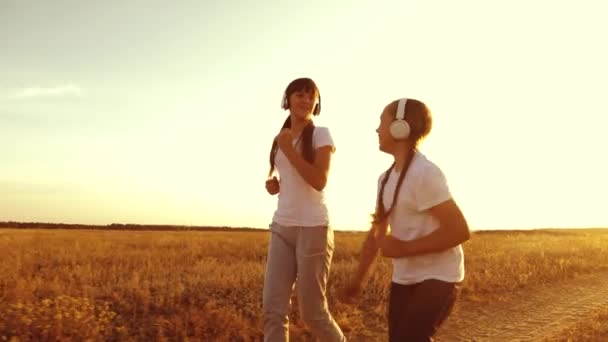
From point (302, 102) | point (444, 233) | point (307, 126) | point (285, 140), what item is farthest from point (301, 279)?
point (444, 233)

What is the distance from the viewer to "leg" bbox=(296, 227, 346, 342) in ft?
15.2

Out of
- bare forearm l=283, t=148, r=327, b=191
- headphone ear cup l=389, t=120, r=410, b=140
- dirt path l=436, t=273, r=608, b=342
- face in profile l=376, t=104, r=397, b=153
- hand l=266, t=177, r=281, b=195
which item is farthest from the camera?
dirt path l=436, t=273, r=608, b=342

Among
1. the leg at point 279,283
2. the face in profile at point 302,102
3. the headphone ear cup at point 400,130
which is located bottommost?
the leg at point 279,283

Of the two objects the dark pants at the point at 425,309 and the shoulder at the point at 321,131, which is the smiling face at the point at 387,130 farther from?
the shoulder at the point at 321,131

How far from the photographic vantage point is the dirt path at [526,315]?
28.3 feet

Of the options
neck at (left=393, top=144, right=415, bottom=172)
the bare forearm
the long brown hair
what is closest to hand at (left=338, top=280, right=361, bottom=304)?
neck at (left=393, top=144, right=415, bottom=172)

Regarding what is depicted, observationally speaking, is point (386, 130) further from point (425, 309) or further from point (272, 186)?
point (272, 186)

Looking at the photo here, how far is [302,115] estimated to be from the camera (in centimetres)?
477

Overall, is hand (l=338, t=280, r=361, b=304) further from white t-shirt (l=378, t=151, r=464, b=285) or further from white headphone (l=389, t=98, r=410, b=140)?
white headphone (l=389, t=98, r=410, b=140)

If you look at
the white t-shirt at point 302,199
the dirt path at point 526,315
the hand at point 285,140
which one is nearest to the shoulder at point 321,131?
the white t-shirt at point 302,199

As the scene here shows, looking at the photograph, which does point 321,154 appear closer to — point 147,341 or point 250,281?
point 147,341

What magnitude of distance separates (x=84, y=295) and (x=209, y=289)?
1800 millimetres

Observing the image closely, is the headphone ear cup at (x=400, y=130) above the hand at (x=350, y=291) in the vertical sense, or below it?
above

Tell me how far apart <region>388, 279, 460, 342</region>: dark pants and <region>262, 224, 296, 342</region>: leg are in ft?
5.10
